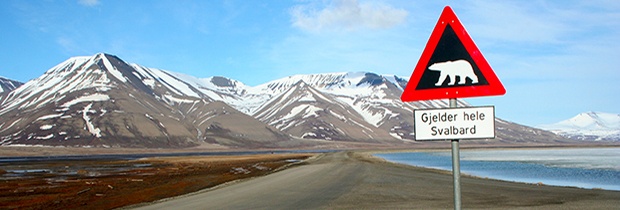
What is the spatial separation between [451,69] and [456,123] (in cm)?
58

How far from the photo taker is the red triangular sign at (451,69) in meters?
5.93

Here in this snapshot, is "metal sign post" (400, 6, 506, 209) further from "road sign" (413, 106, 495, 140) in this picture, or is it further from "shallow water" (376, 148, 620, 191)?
"shallow water" (376, 148, 620, 191)

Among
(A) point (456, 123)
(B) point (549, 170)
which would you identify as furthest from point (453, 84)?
(B) point (549, 170)

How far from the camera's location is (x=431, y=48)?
20.5ft

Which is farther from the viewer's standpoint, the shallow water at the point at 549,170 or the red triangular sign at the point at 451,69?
the shallow water at the point at 549,170

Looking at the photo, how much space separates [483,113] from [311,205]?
16853mm

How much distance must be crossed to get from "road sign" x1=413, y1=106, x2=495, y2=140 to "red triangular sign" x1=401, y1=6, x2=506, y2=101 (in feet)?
0.72

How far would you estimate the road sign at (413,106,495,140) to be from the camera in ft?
19.1

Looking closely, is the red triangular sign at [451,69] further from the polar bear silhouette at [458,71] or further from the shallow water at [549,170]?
the shallow water at [549,170]

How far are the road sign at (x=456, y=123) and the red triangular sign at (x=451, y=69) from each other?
22 centimetres

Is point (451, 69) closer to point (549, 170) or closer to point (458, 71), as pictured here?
point (458, 71)

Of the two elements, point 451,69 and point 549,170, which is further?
point 549,170

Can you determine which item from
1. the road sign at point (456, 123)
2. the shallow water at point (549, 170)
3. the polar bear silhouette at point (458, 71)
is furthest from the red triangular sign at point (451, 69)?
the shallow water at point (549, 170)

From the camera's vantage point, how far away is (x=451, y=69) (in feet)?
19.5
